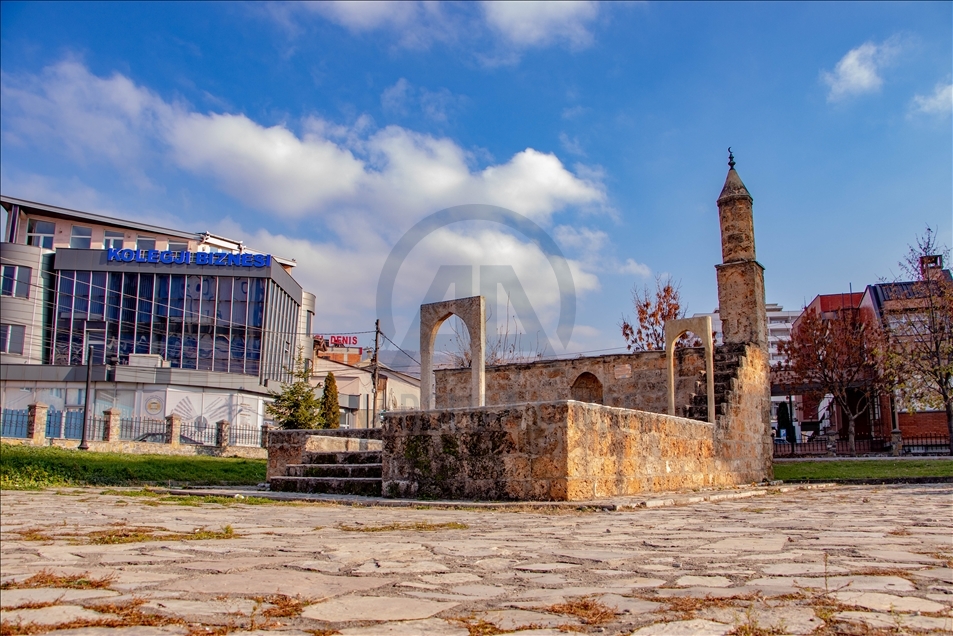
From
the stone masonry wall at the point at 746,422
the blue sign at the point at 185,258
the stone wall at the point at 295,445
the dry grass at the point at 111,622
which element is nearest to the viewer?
the dry grass at the point at 111,622

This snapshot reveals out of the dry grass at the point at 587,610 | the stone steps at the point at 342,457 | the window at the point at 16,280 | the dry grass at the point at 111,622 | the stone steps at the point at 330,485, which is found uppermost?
the window at the point at 16,280

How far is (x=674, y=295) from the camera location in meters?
38.1

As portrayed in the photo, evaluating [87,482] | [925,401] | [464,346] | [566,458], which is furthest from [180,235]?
[566,458]

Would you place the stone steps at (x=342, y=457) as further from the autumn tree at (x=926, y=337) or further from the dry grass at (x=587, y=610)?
the autumn tree at (x=926, y=337)

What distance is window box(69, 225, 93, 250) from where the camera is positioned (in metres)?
49.0

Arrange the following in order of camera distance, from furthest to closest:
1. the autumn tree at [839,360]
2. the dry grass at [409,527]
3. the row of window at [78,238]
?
the row of window at [78,238] → the autumn tree at [839,360] → the dry grass at [409,527]

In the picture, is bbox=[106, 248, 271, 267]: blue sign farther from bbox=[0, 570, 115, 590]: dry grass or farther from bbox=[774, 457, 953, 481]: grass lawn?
bbox=[0, 570, 115, 590]: dry grass

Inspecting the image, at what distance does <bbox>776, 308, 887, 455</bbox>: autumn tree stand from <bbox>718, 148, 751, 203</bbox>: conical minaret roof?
17945 millimetres

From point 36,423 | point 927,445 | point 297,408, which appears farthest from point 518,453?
point 927,445

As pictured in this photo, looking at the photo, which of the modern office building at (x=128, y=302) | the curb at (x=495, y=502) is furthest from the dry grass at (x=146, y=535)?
the modern office building at (x=128, y=302)

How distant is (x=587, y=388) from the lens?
17938mm

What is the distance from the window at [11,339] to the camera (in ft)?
143

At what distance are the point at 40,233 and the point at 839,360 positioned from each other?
163 feet

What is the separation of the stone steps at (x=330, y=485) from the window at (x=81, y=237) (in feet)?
149
